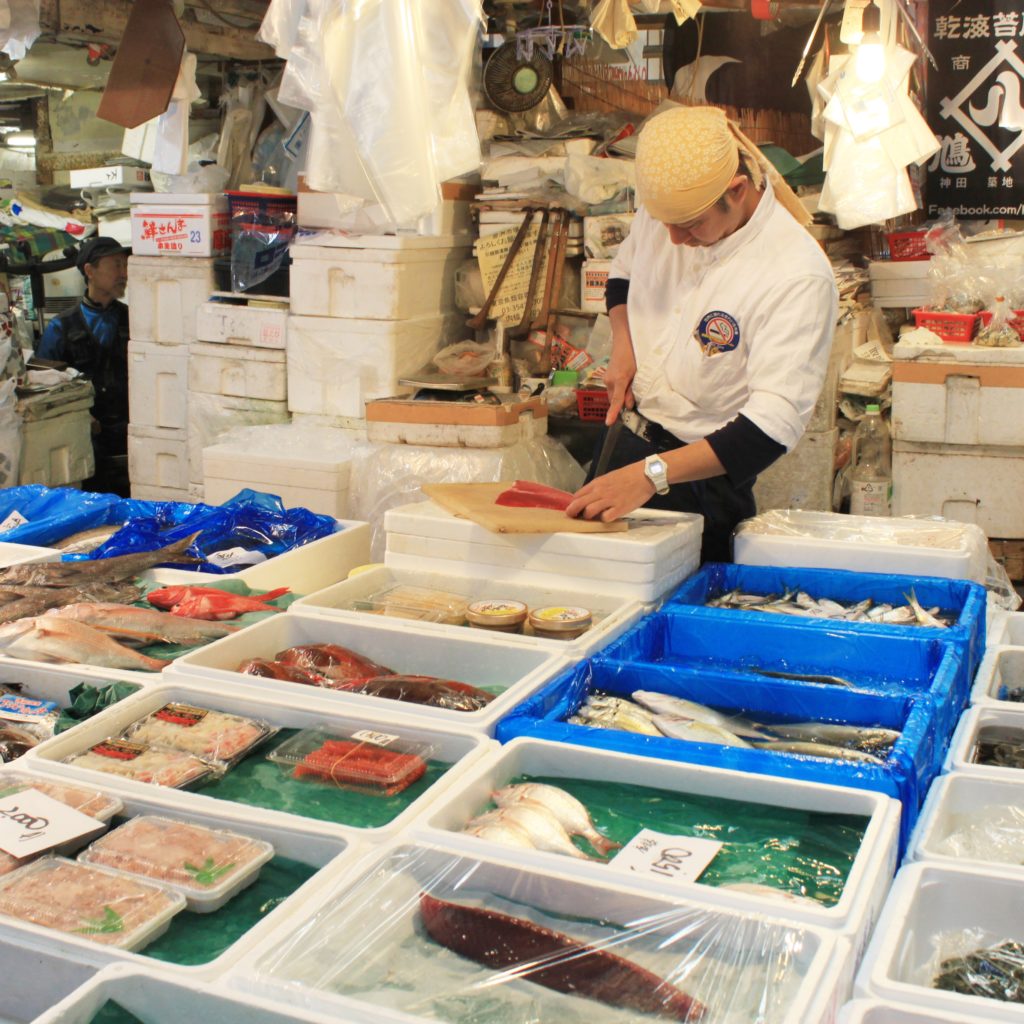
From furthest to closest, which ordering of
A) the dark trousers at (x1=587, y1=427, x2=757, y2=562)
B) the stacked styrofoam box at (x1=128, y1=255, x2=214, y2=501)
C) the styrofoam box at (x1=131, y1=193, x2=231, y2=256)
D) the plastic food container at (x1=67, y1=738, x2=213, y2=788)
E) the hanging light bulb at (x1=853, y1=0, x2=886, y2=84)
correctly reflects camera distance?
the stacked styrofoam box at (x1=128, y1=255, x2=214, y2=501) < the styrofoam box at (x1=131, y1=193, x2=231, y2=256) < the hanging light bulb at (x1=853, y1=0, x2=886, y2=84) < the dark trousers at (x1=587, y1=427, x2=757, y2=562) < the plastic food container at (x1=67, y1=738, x2=213, y2=788)

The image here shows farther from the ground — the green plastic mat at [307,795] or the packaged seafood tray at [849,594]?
the packaged seafood tray at [849,594]

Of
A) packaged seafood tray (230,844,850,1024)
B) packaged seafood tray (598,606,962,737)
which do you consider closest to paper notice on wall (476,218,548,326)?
packaged seafood tray (598,606,962,737)

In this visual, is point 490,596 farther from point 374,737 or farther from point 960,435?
point 960,435

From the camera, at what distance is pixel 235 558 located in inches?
137

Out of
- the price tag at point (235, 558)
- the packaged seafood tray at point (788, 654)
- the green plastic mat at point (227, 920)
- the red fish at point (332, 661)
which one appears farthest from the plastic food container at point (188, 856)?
the price tag at point (235, 558)

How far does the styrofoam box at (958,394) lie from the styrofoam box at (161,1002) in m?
4.79

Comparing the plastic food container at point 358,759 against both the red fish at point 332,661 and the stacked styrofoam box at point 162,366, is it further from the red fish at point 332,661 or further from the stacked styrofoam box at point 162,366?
the stacked styrofoam box at point 162,366

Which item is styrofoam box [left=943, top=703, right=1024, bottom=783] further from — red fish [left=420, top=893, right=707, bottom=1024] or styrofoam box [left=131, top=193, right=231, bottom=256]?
styrofoam box [left=131, top=193, right=231, bottom=256]

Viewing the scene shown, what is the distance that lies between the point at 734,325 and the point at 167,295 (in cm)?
389

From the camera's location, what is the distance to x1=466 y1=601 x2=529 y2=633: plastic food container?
2850 millimetres

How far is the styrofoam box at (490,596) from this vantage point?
271 centimetres

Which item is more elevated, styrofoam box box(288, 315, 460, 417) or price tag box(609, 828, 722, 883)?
styrofoam box box(288, 315, 460, 417)

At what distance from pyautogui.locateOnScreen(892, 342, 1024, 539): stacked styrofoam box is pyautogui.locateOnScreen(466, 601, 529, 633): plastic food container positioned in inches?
132

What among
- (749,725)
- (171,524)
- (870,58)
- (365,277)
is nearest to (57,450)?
(365,277)
